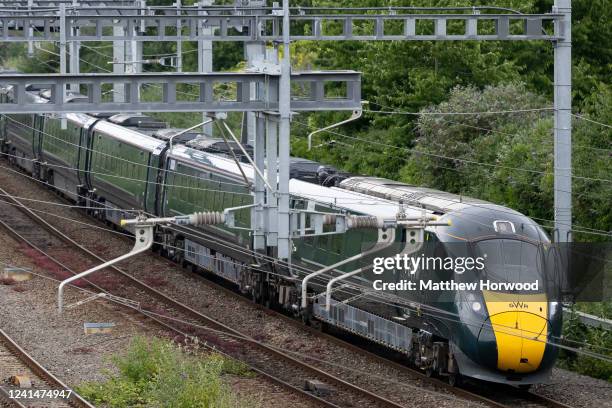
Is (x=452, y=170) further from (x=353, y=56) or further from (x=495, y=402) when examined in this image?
(x=495, y=402)

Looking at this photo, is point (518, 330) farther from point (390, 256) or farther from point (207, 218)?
point (207, 218)

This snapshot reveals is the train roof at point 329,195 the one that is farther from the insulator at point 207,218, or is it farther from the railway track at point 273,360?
the insulator at point 207,218

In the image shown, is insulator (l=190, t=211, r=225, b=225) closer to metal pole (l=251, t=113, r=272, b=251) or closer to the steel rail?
metal pole (l=251, t=113, r=272, b=251)

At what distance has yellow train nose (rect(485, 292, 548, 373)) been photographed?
1784 cm

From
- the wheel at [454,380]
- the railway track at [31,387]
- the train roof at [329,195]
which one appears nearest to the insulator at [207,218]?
the railway track at [31,387]

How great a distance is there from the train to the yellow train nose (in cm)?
1

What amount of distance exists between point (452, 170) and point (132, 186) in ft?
28.1

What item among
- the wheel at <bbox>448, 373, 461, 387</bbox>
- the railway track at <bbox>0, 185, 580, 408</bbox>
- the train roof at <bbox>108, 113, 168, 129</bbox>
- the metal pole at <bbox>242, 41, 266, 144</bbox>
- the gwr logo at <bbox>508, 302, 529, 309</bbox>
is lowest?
Result: the railway track at <bbox>0, 185, 580, 408</bbox>

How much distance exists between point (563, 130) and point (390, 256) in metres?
4.75

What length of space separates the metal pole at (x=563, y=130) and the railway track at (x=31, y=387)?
907 cm

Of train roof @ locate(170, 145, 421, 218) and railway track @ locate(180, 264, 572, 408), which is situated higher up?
train roof @ locate(170, 145, 421, 218)

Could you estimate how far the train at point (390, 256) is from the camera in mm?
18000

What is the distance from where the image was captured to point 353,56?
43188 mm

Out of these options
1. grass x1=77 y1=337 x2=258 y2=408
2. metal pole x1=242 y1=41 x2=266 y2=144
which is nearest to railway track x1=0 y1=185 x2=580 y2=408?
grass x1=77 y1=337 x2=258 y2=408
